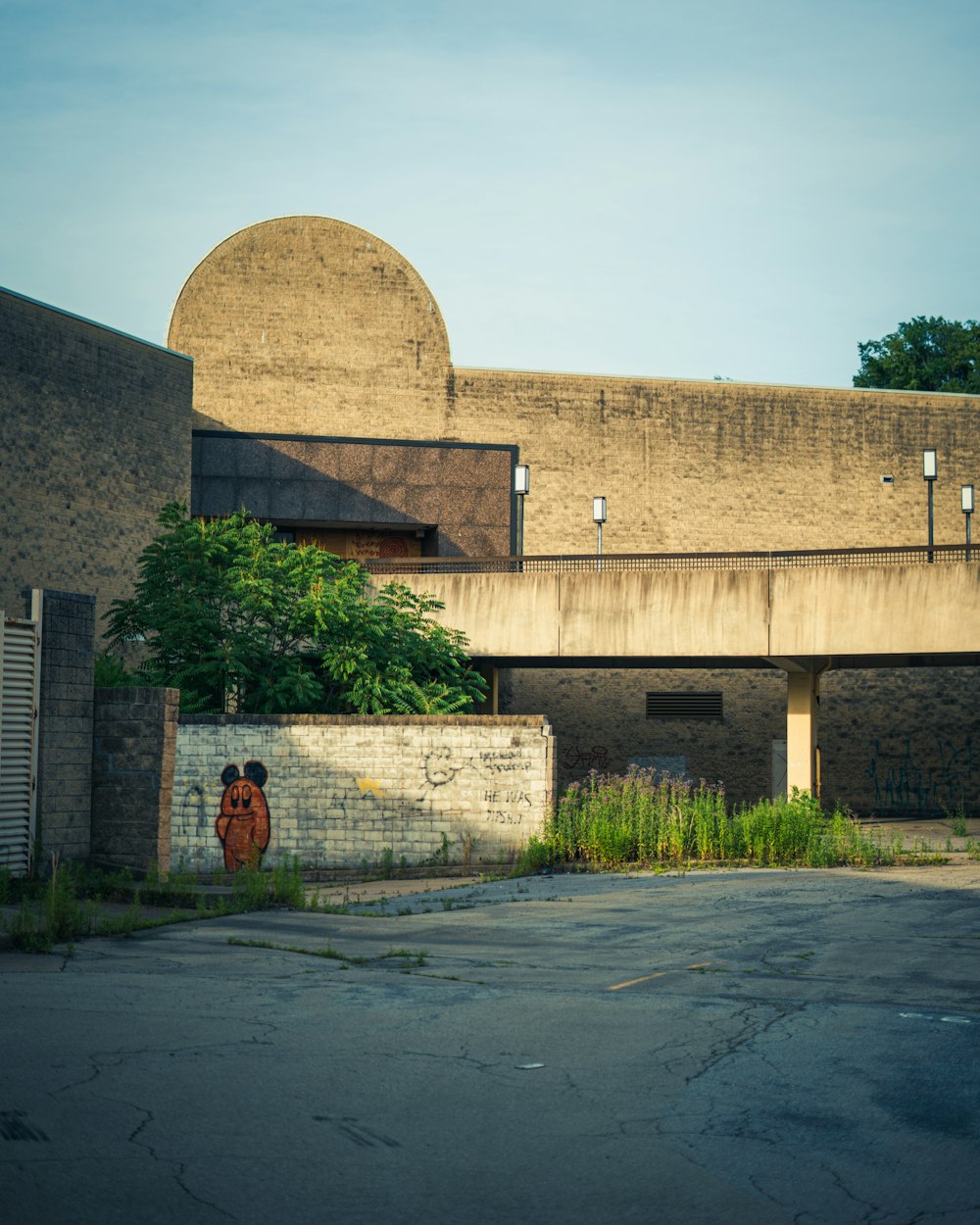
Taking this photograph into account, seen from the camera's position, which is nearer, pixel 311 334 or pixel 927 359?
pixel 311 334

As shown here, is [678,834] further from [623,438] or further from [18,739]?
[623,438]

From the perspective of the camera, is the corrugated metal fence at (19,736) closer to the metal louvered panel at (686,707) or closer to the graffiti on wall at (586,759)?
the graffiti on wall at (586,759)

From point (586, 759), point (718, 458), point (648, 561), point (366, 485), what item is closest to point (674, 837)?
point (648, 561)

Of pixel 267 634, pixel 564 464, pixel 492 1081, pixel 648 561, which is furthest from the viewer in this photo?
pixel 564 464

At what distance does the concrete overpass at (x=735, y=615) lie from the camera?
24.6 meters

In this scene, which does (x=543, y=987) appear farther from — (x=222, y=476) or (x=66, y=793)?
(x=222, y=476)

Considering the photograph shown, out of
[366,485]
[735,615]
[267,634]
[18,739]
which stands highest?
[366,485]

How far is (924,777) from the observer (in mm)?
34625

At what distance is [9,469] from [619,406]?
17.6 m

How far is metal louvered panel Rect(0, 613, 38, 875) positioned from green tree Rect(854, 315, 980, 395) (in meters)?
51.3

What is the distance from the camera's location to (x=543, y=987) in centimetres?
957

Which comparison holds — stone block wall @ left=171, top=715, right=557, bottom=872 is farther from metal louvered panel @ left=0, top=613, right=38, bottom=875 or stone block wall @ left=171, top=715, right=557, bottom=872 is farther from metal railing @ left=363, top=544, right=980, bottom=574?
metal railing @ left=363, top=544, right=980, bottom=574

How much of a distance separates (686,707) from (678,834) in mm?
16183

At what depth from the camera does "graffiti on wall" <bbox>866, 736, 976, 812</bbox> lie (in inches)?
1353
